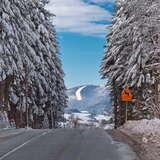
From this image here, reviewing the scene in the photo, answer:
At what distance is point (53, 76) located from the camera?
59688 mm

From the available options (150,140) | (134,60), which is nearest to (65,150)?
(150,140)

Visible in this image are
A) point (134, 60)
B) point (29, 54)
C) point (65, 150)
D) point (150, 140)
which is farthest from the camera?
point (29, 54)

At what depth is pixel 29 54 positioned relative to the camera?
4403 centimetres

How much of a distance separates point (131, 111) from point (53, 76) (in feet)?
36.7

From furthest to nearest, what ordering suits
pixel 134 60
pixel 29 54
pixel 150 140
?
1. pixel 29 54
2. pixel 134 60
3. pixel 150 140

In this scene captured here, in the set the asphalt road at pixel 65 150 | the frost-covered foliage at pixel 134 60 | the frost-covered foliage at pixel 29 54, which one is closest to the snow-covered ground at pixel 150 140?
the asphalt road at pixel 65 150

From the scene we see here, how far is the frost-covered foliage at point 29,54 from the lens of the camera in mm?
35906

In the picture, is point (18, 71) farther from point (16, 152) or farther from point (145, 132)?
point (16, 152)

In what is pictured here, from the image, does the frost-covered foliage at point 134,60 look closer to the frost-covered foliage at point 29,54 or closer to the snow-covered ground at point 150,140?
the frost-covered foliage at point 29,54

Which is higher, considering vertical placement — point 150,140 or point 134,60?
point 134,60

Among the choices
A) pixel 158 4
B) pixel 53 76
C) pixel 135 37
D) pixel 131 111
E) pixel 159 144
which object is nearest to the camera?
pixel 159 144

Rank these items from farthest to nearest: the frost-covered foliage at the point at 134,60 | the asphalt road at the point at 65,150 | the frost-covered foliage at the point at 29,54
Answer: the frost-covered foliage at the point at 134,60
the frost-covered foliage at the point at 29,54
the asphalt road at the point at 65,150

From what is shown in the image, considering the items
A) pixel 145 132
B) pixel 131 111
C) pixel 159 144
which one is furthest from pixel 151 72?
pixel 159 144

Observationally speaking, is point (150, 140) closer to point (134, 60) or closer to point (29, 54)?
point (134, 60)
